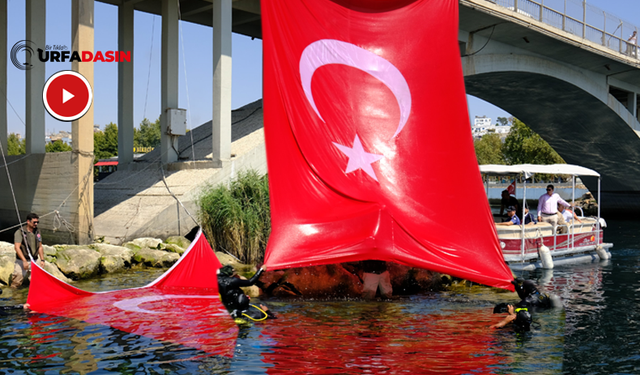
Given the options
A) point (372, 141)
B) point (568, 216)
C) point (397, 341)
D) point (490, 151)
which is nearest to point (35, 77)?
point (372, 141)

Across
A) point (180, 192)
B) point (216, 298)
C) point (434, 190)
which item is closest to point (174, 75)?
point (180, 192)

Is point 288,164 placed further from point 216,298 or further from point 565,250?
point 565,250

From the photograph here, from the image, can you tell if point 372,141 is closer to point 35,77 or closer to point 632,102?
point 35,77

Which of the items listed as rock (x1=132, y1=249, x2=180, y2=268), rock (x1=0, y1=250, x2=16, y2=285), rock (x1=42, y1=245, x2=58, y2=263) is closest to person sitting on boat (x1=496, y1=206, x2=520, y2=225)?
rock (x1=132, y1=249, x2=180, y2=268)

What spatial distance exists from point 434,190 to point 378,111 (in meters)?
1.74

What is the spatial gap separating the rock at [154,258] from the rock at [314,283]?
3.93 m

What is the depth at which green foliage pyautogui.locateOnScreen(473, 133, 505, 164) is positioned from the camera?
71.9 metres

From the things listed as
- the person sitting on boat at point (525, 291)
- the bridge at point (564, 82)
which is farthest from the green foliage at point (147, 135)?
the person sitting on boat at point (525, 291)

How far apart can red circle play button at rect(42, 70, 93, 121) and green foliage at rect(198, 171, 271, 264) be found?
4171mm

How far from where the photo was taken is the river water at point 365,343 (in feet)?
24.2

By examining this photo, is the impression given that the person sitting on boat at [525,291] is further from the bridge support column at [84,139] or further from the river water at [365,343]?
the bridge support column at [84,139]

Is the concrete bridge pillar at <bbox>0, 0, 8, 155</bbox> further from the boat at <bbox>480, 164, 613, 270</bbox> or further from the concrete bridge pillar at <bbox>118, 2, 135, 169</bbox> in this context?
the boat at <bbox>480, 164, 613, 270</bbox>

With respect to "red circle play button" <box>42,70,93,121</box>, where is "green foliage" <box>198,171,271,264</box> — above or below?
below

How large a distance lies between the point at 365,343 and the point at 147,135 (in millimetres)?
94491
